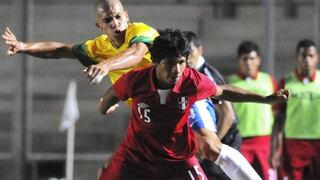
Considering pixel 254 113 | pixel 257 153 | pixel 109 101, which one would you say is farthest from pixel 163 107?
pixel 254 113

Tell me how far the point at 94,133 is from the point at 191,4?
216 cm

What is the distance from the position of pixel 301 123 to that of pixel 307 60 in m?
0.69

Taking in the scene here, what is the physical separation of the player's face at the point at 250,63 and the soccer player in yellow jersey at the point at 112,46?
424 cm

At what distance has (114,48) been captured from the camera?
8.37m

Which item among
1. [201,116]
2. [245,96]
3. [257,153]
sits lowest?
[257,153]

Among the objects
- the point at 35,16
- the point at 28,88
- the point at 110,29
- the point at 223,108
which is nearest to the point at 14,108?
the point at 28,88

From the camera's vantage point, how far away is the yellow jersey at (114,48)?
8094mm

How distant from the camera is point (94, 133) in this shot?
48.6 feet

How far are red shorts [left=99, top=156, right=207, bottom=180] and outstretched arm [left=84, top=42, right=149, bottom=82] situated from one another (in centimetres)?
72

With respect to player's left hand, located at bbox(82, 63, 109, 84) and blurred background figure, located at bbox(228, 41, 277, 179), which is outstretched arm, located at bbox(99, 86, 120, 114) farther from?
blurred background figure, located at bbox(228, 41, 277, 179)

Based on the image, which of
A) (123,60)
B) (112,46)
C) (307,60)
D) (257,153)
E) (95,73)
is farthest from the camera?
(257,153)

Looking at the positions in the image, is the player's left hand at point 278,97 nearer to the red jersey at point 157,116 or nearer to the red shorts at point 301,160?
the red jersey at point 157,116

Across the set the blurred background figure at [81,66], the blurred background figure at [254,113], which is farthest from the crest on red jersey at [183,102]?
the blurred background figure at [81,66]

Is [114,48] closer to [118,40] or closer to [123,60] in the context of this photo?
[118,40]
